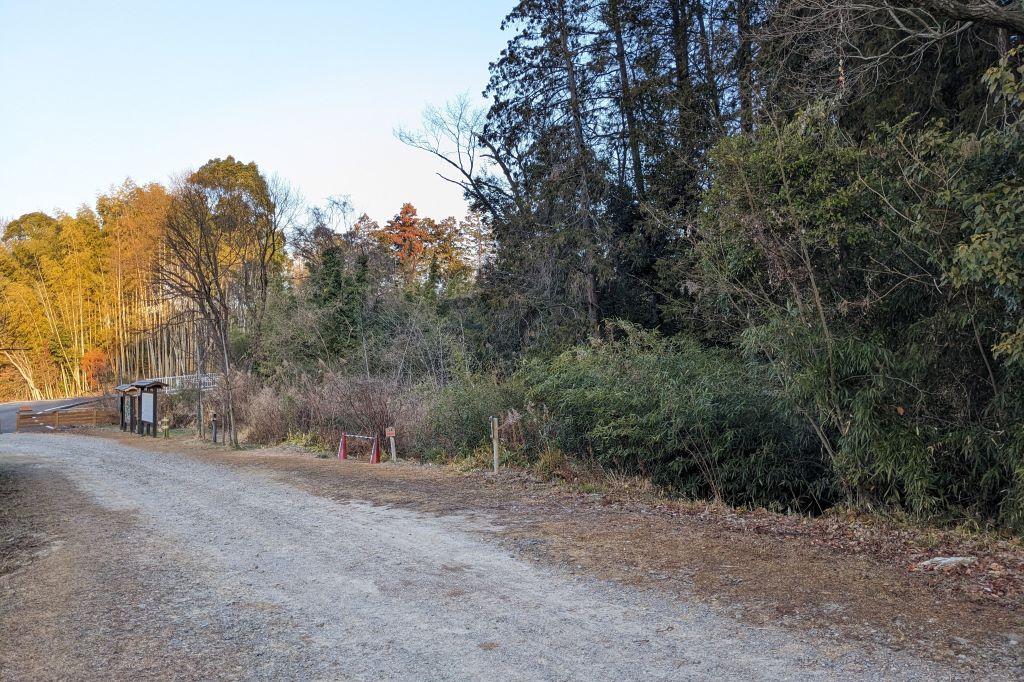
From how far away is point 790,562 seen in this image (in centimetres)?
621

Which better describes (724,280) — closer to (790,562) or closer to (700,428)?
(700,428)

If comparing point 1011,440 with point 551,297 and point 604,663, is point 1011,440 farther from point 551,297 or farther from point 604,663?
point 551,297

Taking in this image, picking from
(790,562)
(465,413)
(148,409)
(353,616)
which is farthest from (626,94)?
(148,409)

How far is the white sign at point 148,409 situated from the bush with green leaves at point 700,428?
21.0 meters

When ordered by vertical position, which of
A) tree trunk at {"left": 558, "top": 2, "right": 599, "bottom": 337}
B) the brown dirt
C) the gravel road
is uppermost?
tree trunk at {"left": 558, "top": 2, "right": 599, "bottom": 337}

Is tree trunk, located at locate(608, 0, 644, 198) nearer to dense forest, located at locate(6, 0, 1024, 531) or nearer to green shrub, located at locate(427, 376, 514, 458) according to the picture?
dense forest, located at locate(6, 0, 1024, 531)

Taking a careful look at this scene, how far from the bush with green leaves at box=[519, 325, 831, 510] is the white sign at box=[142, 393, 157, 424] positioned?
68.7 ft

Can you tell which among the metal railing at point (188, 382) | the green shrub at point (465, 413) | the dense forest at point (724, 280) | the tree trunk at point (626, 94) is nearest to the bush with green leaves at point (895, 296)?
the dense forest at point (724, 280)

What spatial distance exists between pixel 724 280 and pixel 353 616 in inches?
230

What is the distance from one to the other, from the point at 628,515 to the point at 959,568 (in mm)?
3483

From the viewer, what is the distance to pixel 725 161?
847 cm

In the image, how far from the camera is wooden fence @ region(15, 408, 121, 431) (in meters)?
32.8

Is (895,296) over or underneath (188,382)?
underneath

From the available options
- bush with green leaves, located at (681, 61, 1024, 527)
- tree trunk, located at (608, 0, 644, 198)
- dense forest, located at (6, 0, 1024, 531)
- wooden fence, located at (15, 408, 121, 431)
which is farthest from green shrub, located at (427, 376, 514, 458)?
wooden fence, located at (15, 408, 121, 431)
